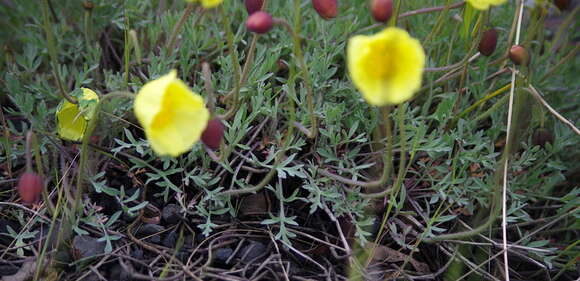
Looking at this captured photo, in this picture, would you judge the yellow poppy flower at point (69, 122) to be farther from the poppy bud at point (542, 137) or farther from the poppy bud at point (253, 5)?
the poppy bud at point (542, 137)

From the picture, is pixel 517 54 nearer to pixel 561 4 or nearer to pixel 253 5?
pixel 561 4

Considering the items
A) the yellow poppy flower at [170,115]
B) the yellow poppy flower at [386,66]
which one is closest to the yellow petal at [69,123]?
the yellow poppy flower at [170,115]

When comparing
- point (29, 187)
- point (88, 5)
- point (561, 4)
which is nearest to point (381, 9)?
point (561, 4)

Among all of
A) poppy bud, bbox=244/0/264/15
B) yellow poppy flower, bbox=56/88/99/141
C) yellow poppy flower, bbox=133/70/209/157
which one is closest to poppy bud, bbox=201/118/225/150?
yellow poppy flower, bbox=133/70/209/157

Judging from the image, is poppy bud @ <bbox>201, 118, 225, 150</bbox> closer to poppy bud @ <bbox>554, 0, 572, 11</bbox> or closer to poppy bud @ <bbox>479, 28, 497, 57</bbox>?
poppy bud @ <bbox>479, 28, 497, 57</bbox>

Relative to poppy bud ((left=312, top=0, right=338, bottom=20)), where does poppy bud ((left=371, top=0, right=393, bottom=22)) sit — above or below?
above

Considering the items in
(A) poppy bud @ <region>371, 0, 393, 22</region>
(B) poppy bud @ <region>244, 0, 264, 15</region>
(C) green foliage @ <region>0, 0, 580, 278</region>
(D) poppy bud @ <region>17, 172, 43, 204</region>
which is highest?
(A) poppy bud @ <region>371, 0, 393, 22</region>
